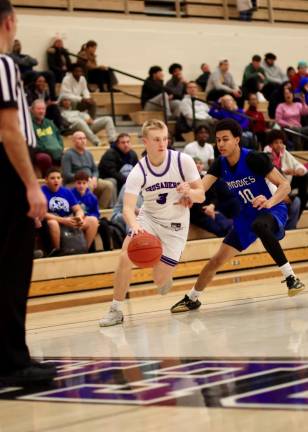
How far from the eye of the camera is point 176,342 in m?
5.43

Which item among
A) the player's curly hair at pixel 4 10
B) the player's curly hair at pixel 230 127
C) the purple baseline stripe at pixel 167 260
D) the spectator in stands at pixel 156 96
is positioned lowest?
the purple baseline stripe at pixel 167 260

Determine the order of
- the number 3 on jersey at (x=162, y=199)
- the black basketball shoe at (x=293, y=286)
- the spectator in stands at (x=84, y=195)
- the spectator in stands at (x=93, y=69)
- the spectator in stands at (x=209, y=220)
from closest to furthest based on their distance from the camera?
the number 3 on jersey at (x=162, y=199) → the black basketball shoe at (x=293, y=286) → the spectator in stands at (x=84, y=195) → the spectator in stands at (x=209, y=220) → the spectator in stands at (x=93, y=69)

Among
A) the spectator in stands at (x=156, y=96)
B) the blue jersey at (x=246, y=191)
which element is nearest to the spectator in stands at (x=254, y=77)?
the spectator in stands at (x=156, y=96)

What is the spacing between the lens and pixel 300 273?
10344mm

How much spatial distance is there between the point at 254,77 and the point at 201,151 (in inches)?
178

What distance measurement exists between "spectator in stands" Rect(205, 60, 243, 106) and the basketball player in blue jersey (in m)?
8.23

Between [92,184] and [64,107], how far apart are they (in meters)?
2.45

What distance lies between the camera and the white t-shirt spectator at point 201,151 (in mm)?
12328

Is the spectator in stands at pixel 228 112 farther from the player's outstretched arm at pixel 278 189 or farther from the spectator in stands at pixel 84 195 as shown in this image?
the player's outstretched arm at pixel 278 189

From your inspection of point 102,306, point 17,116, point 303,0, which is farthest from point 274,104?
point 17,116

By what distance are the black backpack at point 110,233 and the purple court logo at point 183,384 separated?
17.6 feet

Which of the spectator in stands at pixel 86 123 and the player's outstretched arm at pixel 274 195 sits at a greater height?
the spectator in stands at pixel 86 123

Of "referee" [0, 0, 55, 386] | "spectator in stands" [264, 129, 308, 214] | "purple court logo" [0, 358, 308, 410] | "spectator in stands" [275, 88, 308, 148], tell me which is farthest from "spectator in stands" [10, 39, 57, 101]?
"referee" [0, 0, 55, 386]

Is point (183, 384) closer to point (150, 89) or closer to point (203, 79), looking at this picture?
point (150, 89)
